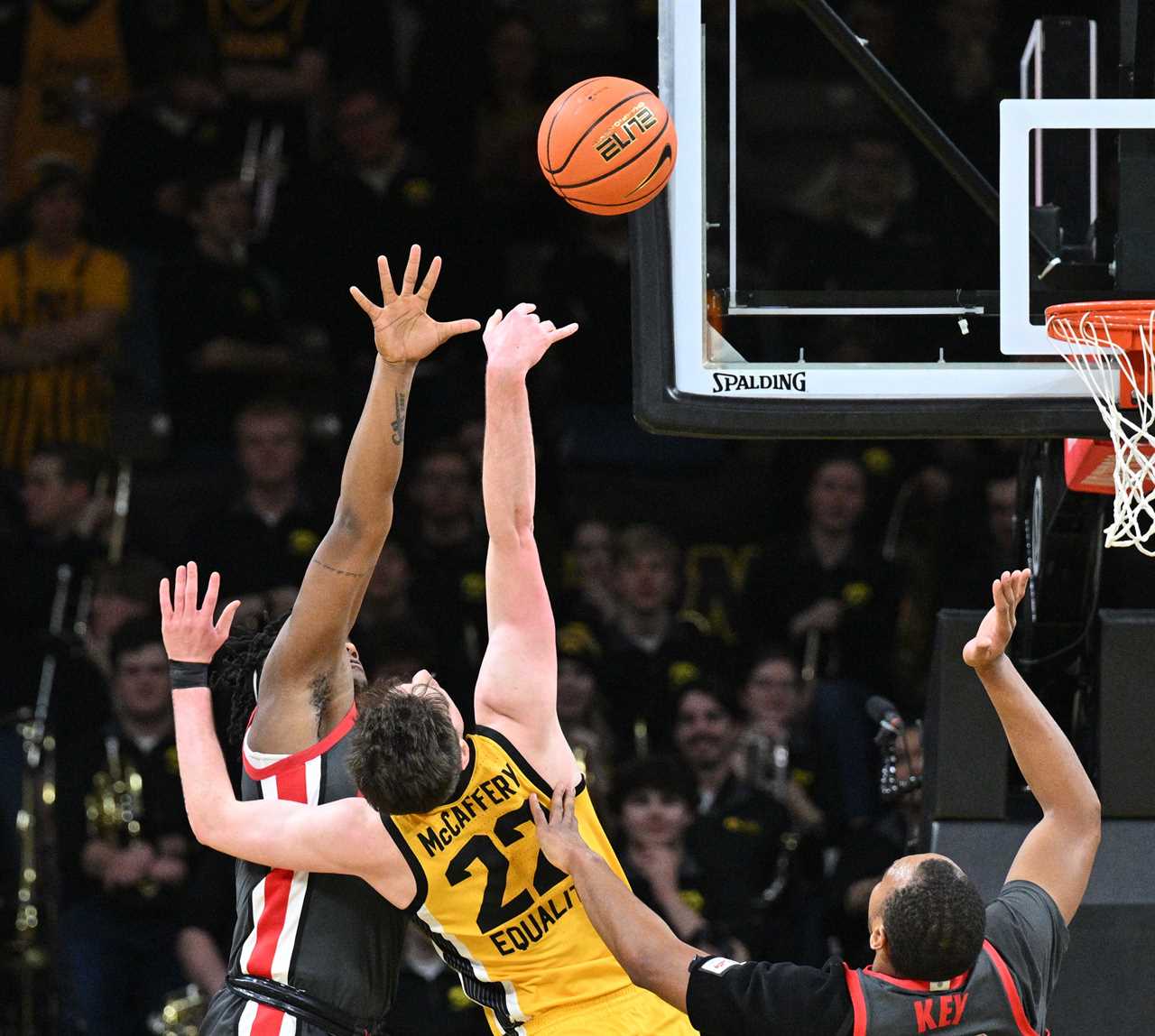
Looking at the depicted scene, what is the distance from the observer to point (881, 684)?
9.03 meters

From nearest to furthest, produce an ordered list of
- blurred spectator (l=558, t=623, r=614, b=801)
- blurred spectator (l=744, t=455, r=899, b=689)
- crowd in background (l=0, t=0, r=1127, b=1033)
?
crowd in background (l=0, t=0, r=1127, b=1033) < blurred spectator (l=558, t=623, r=614, b=801) < blurred spectator (l=744, t=455, r=899, b=689)

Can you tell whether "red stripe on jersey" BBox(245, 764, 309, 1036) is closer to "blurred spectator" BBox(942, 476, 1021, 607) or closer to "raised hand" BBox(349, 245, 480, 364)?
"raised hand" BBox(349, 245, 480, 364)

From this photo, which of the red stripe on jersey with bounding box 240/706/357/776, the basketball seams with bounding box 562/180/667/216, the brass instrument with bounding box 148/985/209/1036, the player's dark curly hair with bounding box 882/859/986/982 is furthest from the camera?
the brass instrument with bounding box 148/985/209/1036

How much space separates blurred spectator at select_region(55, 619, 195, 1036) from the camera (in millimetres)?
8078

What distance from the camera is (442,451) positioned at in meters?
9.61

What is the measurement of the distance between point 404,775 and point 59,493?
17.4 ft

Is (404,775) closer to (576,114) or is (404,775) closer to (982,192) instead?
(576,114)

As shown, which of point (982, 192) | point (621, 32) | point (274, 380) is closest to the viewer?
point (982, 192)

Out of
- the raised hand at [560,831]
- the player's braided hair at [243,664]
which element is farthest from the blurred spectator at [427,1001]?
the raised hand at [560,831]

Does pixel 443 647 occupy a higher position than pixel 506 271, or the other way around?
pixel 506 271

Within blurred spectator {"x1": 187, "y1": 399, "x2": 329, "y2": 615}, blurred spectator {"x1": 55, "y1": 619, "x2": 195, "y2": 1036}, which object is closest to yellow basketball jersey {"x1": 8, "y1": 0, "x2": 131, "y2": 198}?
blurred spectator {"x1": 187, "y1": 399, "x2": 329, "y2": 615}

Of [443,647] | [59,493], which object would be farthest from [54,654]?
[443,647]

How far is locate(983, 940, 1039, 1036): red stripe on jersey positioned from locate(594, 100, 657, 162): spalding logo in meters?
2.22

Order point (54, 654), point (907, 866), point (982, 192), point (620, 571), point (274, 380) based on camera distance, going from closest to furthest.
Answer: point (907, 866) → point (982, 192) → point (54, 654) → point (620, 571) → point (274, 380)
